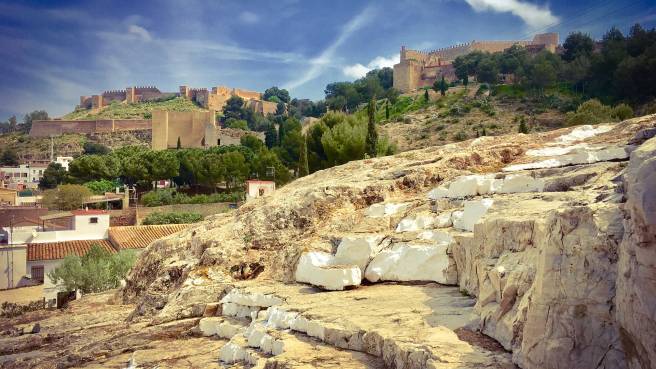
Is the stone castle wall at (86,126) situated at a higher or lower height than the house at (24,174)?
higher

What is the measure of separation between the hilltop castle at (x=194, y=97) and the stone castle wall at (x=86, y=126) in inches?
569

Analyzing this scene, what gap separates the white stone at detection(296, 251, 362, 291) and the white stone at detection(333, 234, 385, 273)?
0.59 feet

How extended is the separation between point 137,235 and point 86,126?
259 ft

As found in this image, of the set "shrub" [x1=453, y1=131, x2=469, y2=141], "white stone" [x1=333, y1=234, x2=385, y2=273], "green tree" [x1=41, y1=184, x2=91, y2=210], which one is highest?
"shrub" [x1=453, y1=131, x2=469, y2=141]

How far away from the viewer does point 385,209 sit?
972 cm

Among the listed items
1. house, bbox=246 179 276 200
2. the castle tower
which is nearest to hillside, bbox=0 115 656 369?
house, bbox=246 179 276 200

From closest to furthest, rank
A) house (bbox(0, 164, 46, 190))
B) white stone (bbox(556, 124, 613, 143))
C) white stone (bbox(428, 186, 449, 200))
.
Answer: white stone (bbox(428, 186, 449, 200)), white stone (bbox(556, 124, 613, 143)), house (bbox(0, 164, 46, 190))

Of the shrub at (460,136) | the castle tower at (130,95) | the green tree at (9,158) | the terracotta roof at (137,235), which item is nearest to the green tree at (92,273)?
the terracotta roof at (137,235)

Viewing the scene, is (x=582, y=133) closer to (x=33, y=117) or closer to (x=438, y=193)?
(x=438, y=193)

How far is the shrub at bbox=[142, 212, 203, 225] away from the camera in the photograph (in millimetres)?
34625

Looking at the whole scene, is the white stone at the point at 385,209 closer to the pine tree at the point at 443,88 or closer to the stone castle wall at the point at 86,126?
the pine tree at the point at 443,88

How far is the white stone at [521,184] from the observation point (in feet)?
27.4

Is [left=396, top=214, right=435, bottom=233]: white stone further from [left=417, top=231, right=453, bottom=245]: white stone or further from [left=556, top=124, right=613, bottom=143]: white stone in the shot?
[left=556, top=124, right=613, bottom=143]: white stone

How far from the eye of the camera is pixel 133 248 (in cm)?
2638
